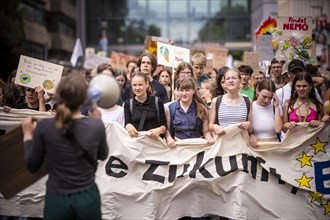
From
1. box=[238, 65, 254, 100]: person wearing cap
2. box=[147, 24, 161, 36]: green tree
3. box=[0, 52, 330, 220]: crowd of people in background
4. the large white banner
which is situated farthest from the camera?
box=[147, 24, 161, 36]: green tree

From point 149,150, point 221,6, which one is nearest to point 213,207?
point 149,150

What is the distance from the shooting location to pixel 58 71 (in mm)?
7875

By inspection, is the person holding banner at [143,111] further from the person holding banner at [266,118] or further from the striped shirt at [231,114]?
the person holding banner at [266,118]

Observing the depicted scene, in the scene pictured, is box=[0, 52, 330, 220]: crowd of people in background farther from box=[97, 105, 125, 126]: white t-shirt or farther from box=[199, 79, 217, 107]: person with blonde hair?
box=[199, 79, 217, 107]: person with blonde hair

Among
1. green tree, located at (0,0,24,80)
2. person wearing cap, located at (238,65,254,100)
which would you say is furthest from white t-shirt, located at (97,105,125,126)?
green tree, located at (0,0,24,80)

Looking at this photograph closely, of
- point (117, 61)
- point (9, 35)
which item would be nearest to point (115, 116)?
point (117, 61)

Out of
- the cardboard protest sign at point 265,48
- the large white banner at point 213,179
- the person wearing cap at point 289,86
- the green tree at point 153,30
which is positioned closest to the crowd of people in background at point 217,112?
the large white banner at point 213,179

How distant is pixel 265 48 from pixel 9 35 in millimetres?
18991

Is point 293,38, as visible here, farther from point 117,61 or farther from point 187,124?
point 117,61

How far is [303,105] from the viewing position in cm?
710

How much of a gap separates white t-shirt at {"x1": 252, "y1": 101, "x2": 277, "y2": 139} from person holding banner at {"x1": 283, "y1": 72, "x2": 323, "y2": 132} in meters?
0.18

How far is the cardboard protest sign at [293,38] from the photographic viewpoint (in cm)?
1094

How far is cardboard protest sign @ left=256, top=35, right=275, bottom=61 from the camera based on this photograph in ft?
38.9

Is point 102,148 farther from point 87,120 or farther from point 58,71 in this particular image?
point 58,71
